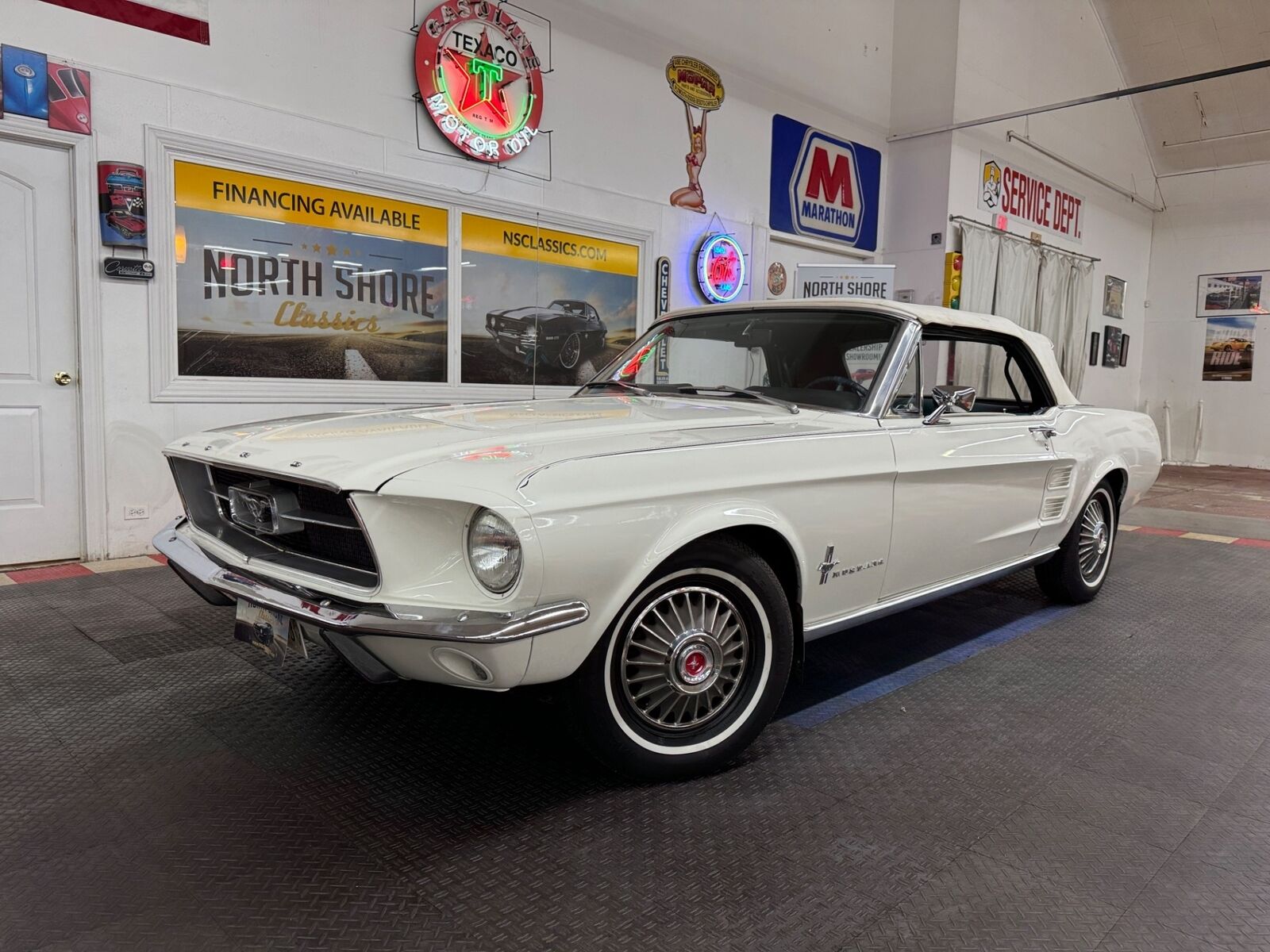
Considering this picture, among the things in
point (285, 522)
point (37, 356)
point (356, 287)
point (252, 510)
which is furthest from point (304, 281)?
point (285, 522)

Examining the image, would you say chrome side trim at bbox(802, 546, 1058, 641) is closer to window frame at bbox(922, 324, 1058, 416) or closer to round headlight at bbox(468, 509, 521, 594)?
window frame at bbox(922, 324, 1058, 416)

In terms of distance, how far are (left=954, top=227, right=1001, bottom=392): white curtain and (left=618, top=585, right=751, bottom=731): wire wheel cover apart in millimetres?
8839

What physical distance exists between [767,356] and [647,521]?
145 cm

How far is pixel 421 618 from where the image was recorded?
5.88 ft

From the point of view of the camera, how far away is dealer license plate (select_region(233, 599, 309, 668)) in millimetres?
2029

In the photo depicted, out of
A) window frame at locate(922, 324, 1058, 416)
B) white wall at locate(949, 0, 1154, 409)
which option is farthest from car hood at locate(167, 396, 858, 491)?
white wall at locate(949, 0, 1154, 409)

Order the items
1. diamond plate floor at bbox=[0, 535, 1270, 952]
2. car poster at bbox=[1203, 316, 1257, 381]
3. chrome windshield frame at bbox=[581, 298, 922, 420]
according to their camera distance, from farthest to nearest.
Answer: car poster at bbox=[1203, 316, 1257, 381] → chrome windshield frame at bbox=[581, 298, 922, 420] → diamond plate floor at bbox=[0, 535, 1270, 952]

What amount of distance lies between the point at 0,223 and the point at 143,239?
25.8 inches

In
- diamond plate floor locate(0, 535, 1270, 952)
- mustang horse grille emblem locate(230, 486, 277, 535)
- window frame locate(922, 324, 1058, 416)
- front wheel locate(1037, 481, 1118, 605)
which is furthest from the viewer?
front wheel locate(1037, 481, 1118, 605)

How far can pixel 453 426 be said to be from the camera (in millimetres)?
2369

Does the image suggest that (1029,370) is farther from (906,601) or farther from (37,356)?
(37,356)

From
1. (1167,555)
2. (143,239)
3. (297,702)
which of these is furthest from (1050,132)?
(297,702)

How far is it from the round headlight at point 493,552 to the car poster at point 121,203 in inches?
160

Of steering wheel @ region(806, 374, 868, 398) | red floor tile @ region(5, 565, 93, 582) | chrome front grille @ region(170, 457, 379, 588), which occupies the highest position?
steering wheel @ region(806, 374, 868, 398)
